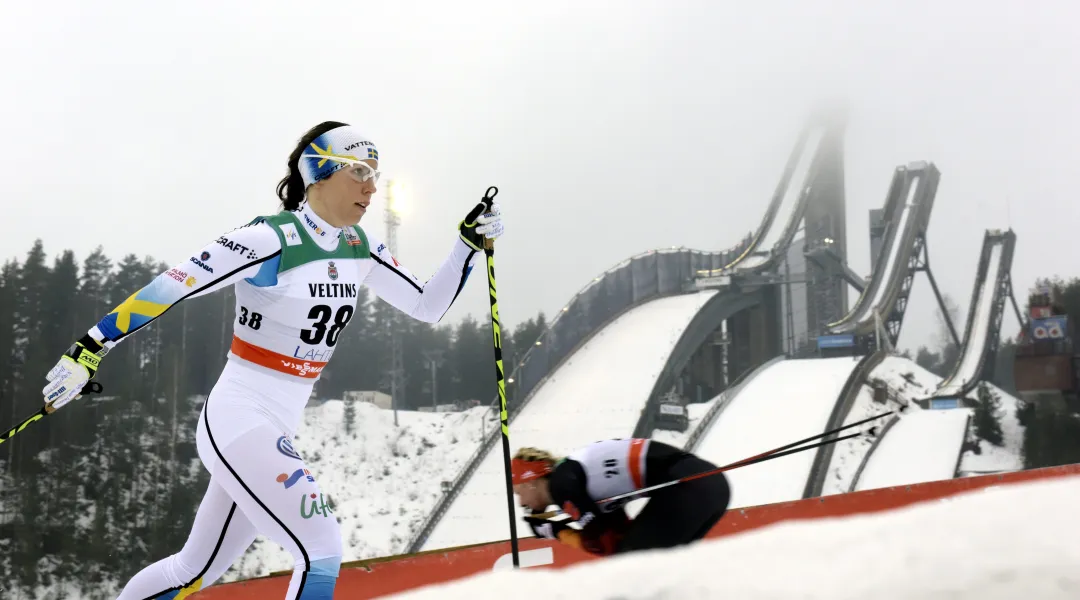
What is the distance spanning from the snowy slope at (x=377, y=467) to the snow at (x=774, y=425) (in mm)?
7984

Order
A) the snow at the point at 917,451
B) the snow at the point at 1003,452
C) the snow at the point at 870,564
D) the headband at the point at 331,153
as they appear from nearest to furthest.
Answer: the snow at the point at 870,564
the headband at the point at 331,153
the snow at the point at 917,451
the snow at the point at 1003,452

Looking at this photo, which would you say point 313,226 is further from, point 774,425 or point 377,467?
point 377,467

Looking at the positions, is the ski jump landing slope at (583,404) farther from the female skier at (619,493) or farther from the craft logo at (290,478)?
the craft logo at (290,478)

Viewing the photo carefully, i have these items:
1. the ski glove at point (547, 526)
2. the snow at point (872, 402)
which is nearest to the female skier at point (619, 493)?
the ski glove at point (547, 526)

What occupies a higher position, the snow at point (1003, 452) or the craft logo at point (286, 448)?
the craft logo at point (286, 448)

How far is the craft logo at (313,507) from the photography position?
8.74 feet

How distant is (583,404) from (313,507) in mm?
20835

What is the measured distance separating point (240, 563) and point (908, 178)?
33.7m

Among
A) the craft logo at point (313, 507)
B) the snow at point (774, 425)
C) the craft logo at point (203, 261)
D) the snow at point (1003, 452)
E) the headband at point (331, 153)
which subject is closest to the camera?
the craft logo at point (313, 507)

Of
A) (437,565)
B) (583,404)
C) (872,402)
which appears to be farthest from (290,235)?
(872,402)

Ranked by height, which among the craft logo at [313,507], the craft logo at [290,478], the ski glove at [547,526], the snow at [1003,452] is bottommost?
the snow at [1003,452]

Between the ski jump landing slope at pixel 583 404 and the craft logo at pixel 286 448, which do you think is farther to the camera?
the ski jump landing slope at pixel 583 404

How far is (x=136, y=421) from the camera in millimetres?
29312

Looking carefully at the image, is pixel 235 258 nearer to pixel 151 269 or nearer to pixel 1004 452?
pixel 1004 452
